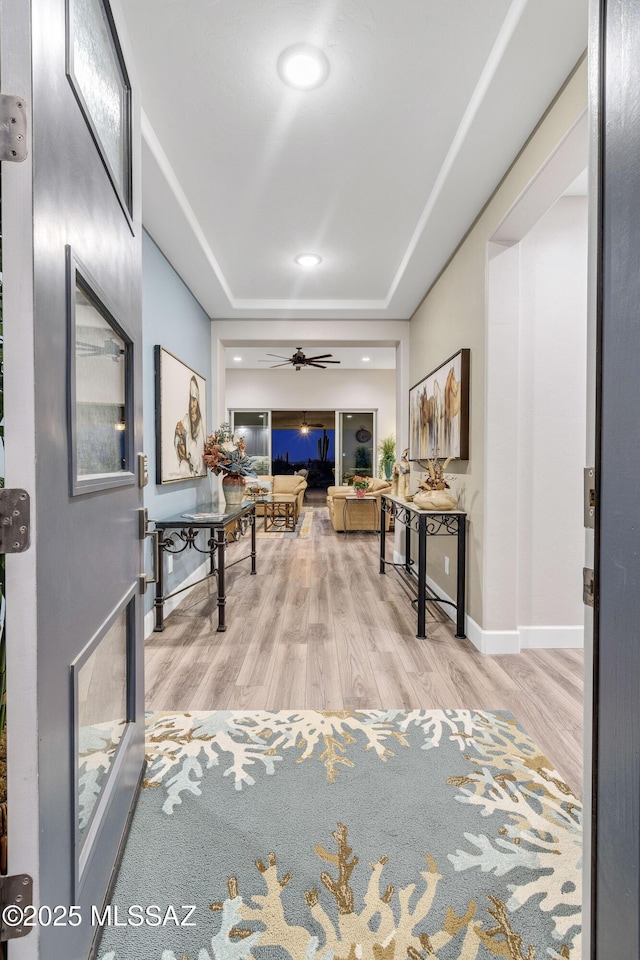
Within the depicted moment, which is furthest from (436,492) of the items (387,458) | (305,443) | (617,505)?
(305,443)

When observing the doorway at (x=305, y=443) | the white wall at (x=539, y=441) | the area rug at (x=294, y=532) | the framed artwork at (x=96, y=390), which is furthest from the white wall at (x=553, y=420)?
the doorway at (x=305, y=443)

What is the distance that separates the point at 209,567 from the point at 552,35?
170 inches

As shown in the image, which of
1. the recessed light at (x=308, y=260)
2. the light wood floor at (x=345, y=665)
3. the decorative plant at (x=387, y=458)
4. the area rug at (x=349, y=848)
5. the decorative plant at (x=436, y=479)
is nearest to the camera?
the area rug at (x=349, y=848)

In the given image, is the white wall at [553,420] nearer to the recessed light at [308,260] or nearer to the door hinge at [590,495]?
the recessed light at [308,260]

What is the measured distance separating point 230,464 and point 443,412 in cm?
199

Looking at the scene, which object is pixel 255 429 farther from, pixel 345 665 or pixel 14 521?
pixel 14 521

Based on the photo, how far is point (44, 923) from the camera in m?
0.75

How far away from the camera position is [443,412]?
3555 millimetres

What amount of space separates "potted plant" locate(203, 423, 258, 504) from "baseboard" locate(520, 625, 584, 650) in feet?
8.48

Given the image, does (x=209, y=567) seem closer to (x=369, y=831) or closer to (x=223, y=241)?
(x=223, y=241)

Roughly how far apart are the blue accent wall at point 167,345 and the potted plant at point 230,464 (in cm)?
27

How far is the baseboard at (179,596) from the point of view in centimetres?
309

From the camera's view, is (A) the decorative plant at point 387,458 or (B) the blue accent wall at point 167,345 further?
(A) the decorative plant at point 387,458

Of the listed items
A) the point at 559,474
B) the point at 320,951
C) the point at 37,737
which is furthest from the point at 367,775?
the point at 559,474
